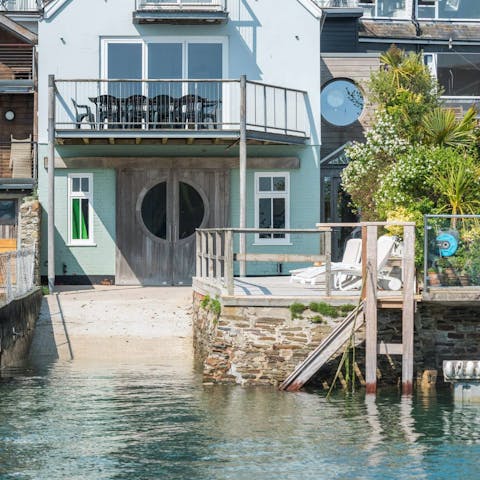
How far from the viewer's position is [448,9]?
38.3 meters

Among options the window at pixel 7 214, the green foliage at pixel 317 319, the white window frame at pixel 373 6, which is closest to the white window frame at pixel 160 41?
the window at pixel 7 214

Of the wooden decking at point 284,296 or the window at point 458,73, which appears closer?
the wooden decking at point 284,296

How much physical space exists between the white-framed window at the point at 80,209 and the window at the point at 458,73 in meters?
11.9

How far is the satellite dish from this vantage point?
20047 mm

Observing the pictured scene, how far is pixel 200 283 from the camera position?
23.7 meters

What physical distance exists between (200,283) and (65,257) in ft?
22.1

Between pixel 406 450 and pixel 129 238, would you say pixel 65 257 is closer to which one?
pixel 129 238

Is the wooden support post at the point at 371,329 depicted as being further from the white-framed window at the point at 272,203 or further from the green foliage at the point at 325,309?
the white-framed window at the point at 272,203

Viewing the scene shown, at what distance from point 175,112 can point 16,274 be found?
20.8ft

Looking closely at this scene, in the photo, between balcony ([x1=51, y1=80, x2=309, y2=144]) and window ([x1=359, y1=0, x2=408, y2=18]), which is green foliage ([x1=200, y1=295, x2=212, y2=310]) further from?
window ([x1=359, y1=0, x2=408, y2=18])

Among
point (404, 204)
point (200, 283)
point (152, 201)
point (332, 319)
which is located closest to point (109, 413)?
point (332, 319)

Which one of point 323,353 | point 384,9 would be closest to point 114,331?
point 323,353

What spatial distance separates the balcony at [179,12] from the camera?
1158 inches

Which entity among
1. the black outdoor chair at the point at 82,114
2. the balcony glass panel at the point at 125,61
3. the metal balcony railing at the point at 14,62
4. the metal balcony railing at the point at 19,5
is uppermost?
the metal balcony railing at the point at 19,5
